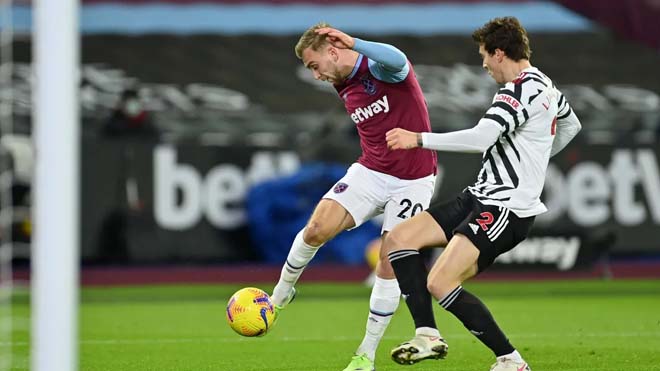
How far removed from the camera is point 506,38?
20.0 feet

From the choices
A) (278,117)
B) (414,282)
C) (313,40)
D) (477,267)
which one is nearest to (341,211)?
(414,282)

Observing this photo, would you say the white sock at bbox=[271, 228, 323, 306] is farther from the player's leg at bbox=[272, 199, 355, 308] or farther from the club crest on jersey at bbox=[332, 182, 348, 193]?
the club crest on jersey at bbox=[332, 182, 348, 193]

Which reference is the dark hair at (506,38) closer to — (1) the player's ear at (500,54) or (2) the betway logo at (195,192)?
(1) the player's ear at (500,54)

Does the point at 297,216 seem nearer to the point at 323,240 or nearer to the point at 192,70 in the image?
the point at 192,70

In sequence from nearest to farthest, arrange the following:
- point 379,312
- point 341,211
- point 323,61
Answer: point 379,312, point 323,61, point 341,211

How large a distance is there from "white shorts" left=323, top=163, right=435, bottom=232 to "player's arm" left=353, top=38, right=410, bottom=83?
576 mm

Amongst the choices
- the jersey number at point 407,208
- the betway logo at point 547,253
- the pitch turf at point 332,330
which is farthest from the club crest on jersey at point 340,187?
the betway logo at point 547,253

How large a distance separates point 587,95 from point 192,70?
5.90 m

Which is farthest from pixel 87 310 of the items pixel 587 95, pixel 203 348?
pixel 587 95

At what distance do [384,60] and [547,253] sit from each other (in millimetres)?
7618

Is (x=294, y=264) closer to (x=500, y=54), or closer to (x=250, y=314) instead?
(x=250, y=314)

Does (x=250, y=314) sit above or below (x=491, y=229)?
below

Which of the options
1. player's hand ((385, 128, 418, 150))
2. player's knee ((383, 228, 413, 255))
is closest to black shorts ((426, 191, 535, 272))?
player's knee ((383, 228, 413, 255))

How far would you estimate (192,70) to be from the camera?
19.2 m
